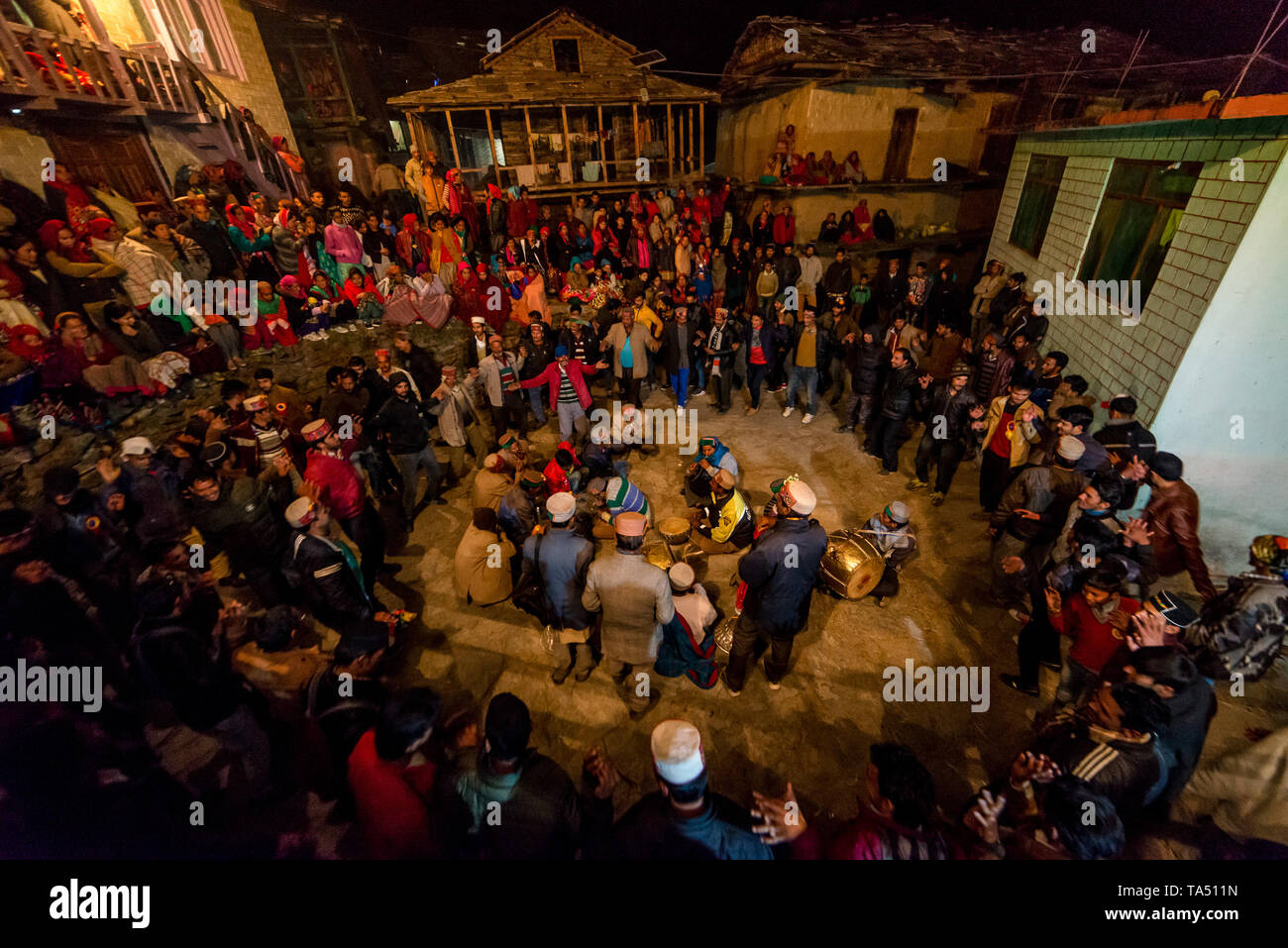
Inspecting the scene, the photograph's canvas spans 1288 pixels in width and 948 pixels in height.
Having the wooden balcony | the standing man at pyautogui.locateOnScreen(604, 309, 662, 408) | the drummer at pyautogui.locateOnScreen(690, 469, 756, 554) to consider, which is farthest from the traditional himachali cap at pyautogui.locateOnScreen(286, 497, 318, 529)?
the wooden balcony

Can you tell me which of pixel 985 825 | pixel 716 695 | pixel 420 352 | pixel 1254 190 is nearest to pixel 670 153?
pixel 420 352

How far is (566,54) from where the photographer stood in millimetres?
16359

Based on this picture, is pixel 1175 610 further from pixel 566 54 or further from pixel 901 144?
pixel 566 54

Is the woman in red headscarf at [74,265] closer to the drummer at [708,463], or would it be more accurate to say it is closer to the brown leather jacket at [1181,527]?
the drummer at [708,463]

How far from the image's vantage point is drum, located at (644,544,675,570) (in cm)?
521

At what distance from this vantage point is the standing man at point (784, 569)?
144 inches

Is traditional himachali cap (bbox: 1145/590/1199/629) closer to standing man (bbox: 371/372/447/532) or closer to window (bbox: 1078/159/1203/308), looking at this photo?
window (bbox: 1078/159/1203/308)

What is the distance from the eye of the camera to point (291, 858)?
11.1ft

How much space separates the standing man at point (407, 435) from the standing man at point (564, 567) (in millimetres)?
2974

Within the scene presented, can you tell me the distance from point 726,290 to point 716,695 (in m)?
11.1

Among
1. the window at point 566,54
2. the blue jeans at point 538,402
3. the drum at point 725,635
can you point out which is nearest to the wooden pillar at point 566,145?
the window at point 566,54

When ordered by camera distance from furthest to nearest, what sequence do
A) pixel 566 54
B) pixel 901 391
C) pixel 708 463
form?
pixel 566 54, pixel 901 391, pixel 708 463

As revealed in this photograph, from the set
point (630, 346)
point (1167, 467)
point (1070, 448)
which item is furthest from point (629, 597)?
point (630, 346)

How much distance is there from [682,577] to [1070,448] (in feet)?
13.1
